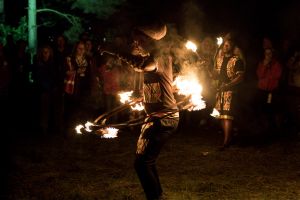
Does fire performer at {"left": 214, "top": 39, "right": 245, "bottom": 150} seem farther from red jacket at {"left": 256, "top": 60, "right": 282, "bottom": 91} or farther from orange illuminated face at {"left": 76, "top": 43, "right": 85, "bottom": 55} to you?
orange illuminated face at {"left": 76, "top": 43, "right": 85, "bottom": 55}

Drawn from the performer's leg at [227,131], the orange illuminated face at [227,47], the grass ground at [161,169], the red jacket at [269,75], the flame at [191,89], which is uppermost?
→ the orange illuminated face at [227,47]

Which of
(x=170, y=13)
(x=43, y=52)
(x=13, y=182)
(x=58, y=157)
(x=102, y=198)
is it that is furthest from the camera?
(x=170, y=13)

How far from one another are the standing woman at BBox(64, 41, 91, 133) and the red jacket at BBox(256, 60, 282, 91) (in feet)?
12.1

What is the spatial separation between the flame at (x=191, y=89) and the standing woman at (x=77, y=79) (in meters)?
4.90

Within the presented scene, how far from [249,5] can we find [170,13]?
9.06 ft

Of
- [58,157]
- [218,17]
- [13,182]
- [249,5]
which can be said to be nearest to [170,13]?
[218,17]

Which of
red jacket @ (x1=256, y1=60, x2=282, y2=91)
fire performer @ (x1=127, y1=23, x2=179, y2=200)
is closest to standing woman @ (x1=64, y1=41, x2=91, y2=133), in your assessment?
red jacket @ (x1=256, y1=60, x2=282, y2=91)

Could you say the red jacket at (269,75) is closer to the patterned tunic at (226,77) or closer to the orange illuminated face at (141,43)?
the patterned tunic at (226,77)

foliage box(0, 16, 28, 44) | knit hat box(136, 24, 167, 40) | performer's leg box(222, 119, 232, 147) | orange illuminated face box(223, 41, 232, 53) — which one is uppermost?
foliage box(0, 16, 28, 44)

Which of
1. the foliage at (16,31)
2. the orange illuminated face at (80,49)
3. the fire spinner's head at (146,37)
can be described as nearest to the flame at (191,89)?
the fire spinner's head at (146,37)

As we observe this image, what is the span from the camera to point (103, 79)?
10.8 meters

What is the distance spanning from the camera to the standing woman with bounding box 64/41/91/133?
412 inches

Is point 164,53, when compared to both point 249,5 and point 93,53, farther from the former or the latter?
point 249,5

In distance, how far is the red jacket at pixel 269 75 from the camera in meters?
10.2
